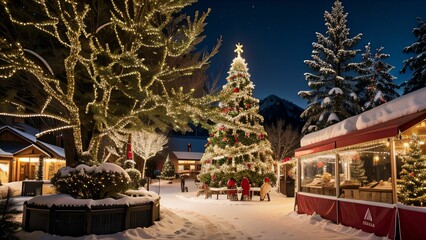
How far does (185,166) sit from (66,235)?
52721 mm

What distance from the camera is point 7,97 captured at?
47.3 feet

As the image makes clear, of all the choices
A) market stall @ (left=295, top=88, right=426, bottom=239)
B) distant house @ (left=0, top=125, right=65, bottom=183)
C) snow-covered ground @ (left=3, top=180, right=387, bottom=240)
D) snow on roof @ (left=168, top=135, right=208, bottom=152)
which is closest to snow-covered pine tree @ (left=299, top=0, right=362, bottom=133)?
market stall @ (left=295, top=88, right=426, bottom=239)

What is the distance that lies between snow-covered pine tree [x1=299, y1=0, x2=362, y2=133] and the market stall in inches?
606

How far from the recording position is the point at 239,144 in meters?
26.1

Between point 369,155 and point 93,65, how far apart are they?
1336 centimetres

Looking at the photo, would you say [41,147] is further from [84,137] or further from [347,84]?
[347,84]

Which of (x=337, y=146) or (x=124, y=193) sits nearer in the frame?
(x=337, y=146)

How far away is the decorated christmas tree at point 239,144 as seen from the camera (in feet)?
84.6

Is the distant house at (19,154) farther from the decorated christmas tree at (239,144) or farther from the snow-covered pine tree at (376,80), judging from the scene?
the snow-covered pine tree at (376,80)

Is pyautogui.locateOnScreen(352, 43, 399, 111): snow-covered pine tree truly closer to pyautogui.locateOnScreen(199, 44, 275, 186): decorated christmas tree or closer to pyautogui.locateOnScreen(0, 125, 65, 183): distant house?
pyautogui.locateOnScreen(199, 44, 275, 186): decorated christmas tree

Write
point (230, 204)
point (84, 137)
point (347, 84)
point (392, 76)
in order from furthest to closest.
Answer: point (392, 76)
point (347, 84)
point (230, 204)
point (84, 137)

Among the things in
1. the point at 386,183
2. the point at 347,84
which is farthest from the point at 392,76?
the point at 386,183

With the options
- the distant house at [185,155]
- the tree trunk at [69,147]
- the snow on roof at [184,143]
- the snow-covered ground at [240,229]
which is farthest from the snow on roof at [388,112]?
the snow on roof at [184,143]

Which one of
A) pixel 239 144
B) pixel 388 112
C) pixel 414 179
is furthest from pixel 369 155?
pixel 239 144
